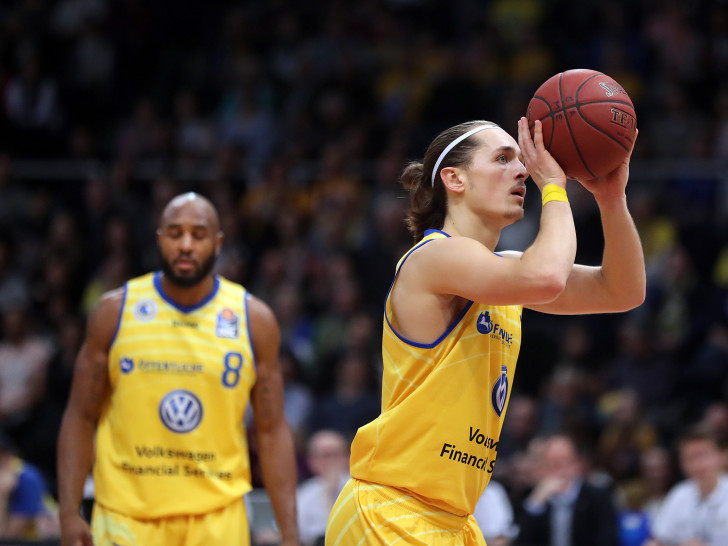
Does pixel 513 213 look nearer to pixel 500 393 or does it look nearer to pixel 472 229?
pixel 472 229

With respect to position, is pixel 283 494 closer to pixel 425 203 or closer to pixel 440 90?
pixel 425 203

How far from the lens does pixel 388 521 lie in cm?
343

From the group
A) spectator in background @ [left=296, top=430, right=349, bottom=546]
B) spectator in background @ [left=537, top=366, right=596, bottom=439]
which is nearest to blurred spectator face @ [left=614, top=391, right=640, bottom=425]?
spectator in background @ [left=537, top=366, right=596, bottom=439]

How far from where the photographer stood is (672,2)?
1082cm

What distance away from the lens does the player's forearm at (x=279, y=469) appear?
4.80 m

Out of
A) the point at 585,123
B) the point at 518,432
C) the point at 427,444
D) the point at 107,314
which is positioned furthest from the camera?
the point at 518,432

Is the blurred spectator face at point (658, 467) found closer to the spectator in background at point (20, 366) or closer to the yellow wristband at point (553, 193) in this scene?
the yellow wristband at point (553, 193)

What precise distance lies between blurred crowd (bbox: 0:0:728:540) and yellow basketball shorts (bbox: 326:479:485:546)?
13.9 ft

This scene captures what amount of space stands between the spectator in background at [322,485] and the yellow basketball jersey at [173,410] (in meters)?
2.18

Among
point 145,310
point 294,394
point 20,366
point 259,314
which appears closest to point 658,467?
point 294,394

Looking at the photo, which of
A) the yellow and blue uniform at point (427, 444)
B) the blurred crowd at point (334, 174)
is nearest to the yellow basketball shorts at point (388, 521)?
the yellow and blue uniform at point (427, 444)

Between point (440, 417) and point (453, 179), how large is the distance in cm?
85

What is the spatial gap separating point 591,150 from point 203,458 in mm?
2233

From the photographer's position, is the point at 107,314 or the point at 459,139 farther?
the point at 107,314
